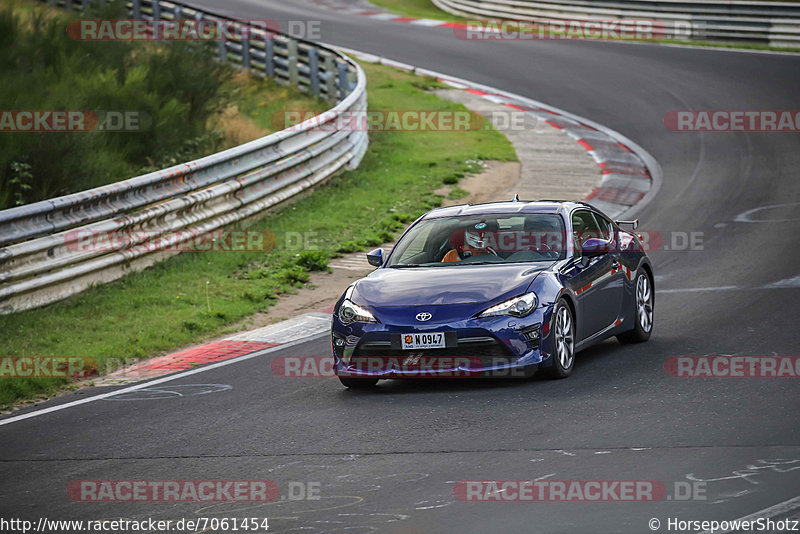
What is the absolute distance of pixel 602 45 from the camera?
35.1 metres

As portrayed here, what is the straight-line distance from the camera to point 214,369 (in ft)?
35.5

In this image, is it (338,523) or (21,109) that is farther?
(21,109)

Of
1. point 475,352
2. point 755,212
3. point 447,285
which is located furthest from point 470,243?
point 755,212

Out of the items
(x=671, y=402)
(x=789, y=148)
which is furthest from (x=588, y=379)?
(x=789, y=148)

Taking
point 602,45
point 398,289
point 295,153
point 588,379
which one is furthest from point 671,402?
point 602,45

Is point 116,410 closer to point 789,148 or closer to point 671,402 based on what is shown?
point 671,402

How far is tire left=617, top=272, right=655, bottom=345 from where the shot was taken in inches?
436

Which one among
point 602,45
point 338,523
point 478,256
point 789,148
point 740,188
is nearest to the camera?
point 338,523

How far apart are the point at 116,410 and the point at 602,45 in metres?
28.2

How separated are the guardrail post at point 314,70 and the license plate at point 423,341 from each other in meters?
18.7

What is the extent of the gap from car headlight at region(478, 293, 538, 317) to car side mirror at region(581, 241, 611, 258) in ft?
3.87

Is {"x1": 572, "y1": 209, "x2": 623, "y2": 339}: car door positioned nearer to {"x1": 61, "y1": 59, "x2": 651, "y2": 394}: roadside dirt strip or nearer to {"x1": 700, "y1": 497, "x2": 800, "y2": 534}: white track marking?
{"x1": 61, "y1": 59, "x2": 651, "y2": 394}: roadside dirt strip

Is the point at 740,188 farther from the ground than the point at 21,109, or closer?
closer

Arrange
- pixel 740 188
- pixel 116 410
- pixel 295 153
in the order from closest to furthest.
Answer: pixel 116 410 < pixel 295 153 < pixel 740 188
